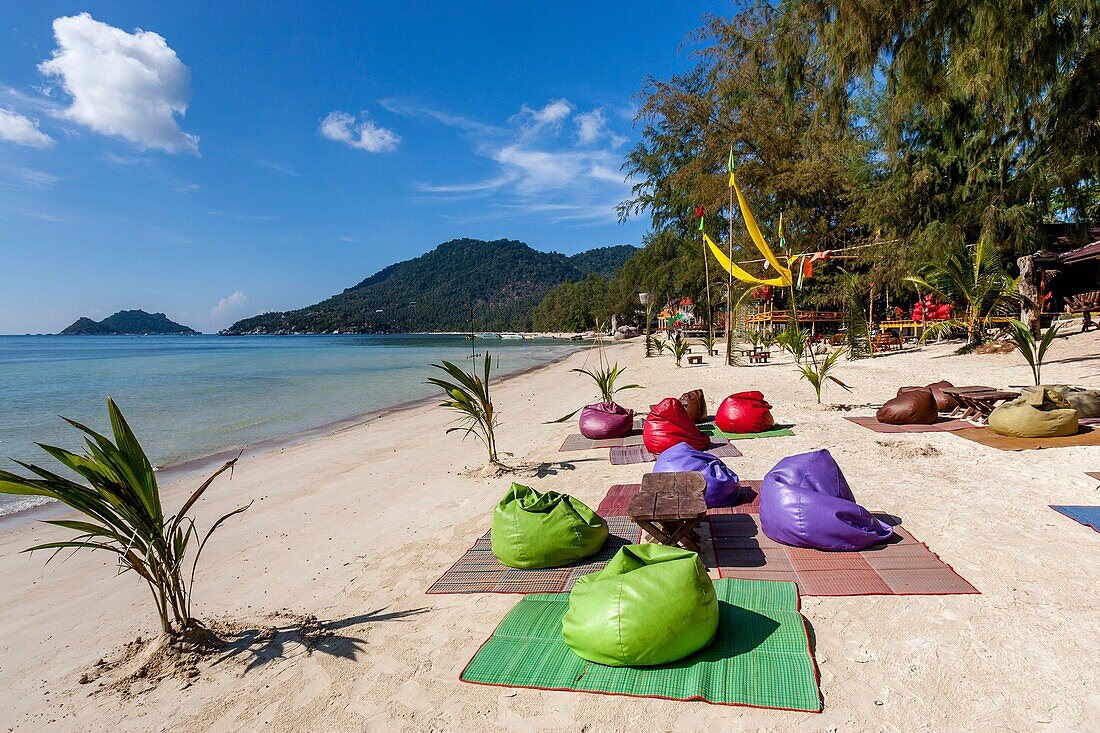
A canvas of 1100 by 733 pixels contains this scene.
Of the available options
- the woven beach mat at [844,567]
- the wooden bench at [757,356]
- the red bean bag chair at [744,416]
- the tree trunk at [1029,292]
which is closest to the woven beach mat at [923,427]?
the red bean bag chair at [744,416]

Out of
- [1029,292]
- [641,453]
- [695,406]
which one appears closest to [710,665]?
[641,453]

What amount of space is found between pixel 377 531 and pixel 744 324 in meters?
22.8

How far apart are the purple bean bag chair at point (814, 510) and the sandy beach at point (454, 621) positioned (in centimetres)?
49

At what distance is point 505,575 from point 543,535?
341 mm

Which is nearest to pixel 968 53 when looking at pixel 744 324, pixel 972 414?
pixel 972 414

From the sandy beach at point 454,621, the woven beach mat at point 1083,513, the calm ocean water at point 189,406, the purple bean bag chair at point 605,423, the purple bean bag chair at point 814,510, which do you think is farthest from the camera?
the calm ocean water at point 189,406

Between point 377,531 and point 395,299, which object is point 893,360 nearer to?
point 377,531

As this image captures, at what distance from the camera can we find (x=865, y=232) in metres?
21.9

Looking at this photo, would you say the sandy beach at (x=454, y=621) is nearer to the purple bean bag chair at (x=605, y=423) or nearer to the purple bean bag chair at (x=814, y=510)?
the purple bean bag chair at (x=814, y=510)

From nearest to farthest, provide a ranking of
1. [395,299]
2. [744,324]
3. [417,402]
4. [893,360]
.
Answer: [893,360] < [417,402] < [744,324] < [395,299]

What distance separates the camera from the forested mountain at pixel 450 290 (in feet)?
436

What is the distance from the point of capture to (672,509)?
3.28 m

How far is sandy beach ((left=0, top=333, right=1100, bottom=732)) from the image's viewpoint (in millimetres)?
2213

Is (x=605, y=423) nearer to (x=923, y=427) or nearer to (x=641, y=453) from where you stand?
(x=641, y=453)
